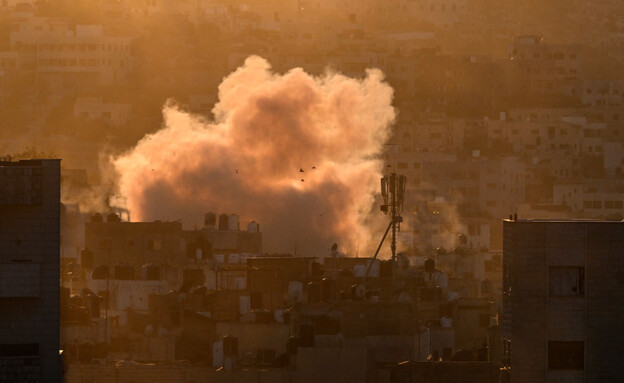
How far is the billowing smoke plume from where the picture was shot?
269 feet

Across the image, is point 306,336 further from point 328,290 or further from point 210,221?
point 210,221

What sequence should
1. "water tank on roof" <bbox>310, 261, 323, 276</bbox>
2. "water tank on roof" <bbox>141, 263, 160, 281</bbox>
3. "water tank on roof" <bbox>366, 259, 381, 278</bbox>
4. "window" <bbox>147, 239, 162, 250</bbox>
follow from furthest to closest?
"window" <bbox>147, 239, 162, 250</bbox>
"water tank on roof" <bbox>141, 263, 160, 281</bbox>
"water tank on roof" <bbox>366, 259, 381, 278</bbox>
"water tank on roof" <bbox>310, 261, 323, 276</bbox>

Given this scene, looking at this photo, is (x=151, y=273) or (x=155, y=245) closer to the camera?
(x=151, y=273)

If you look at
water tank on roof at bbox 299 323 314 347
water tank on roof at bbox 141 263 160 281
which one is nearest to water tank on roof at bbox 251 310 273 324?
water tank on roof at bbox 299 323 314 347

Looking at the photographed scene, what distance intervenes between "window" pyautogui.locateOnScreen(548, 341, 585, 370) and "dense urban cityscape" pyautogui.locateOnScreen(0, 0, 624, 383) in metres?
0.05

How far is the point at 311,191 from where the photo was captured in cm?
8388

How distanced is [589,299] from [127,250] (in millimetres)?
34866

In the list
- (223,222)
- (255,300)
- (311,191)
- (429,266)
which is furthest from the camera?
(311,191)

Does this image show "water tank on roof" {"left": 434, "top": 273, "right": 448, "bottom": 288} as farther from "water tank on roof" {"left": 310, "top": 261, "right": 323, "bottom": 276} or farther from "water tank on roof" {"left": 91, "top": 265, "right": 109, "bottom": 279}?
"water tank on roof" {"left": 91, "top": 265, "right": 109, "bottom": 279}

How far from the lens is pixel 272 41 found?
142 metres

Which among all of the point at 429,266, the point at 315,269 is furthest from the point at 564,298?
the point at 429,266

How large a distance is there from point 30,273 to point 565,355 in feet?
23.6

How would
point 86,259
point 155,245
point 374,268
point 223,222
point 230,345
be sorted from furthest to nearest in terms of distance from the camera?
point 223,222, point 155,245, point 86,259, point 374,268, point 230,345

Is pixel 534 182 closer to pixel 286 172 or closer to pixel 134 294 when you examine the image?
pixel 286 172
